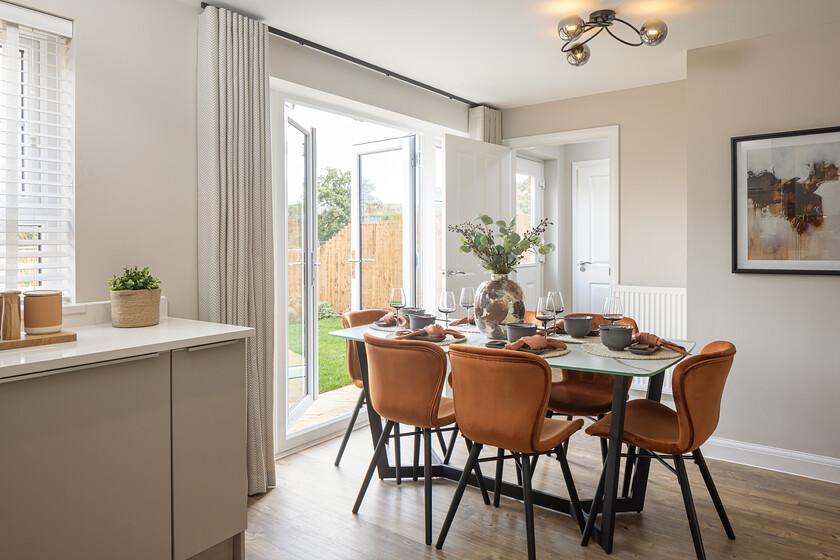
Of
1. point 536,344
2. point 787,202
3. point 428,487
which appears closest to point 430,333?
point 536,344

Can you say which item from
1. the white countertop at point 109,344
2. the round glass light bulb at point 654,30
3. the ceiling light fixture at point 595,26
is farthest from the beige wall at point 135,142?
the round glass light bulb at point 654,30

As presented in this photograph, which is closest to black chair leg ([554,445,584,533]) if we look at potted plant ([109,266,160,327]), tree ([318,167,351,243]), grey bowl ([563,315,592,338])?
grey bowl ([563,315,592,338])

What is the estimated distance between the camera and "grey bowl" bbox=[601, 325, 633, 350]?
2.43m

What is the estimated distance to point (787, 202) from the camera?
326 cm

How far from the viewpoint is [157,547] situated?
6.68 feet

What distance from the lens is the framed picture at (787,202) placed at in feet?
10.3

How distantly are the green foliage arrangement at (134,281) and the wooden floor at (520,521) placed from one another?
1.18m

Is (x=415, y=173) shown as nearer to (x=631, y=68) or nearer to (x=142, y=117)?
(x=631, y=68)

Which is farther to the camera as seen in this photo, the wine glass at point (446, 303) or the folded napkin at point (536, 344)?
the wine glass at point (446, 303)

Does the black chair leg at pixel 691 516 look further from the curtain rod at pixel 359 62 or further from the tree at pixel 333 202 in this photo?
the tree at pixel 333 202

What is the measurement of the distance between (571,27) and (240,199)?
184 centimetres

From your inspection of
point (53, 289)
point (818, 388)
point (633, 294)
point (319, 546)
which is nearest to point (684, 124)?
point (633, 294)

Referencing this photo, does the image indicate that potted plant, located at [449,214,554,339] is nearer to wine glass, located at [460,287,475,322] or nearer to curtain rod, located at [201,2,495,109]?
wine glass, located at [460,287,475,322]

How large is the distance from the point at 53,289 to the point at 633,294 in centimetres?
383
